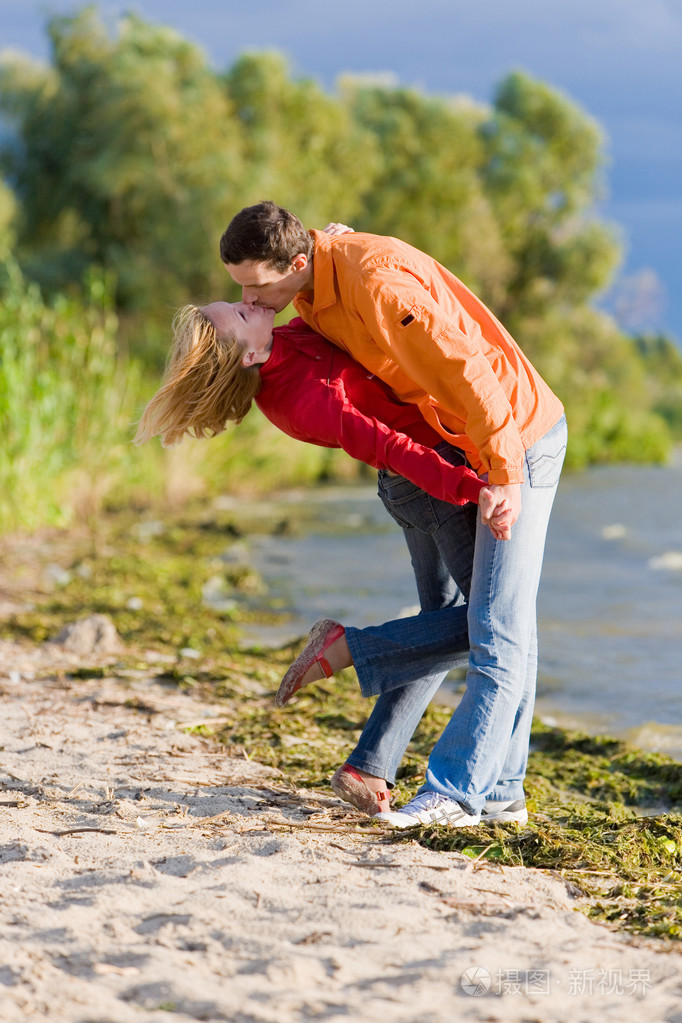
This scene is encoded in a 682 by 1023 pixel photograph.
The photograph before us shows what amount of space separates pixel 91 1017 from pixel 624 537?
12484mm

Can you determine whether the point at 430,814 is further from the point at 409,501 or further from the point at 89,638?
the point at 89,638

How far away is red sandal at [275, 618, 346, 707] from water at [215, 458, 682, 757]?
2459 mm

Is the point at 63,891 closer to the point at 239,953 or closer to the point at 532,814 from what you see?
the point at 239,953

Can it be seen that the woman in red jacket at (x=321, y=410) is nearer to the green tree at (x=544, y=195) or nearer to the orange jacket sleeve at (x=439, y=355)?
the orange jacket sleeve at (x=439, y=355)

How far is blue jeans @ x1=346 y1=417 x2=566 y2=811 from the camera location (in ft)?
10.8

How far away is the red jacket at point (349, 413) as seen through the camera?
10.5 feet

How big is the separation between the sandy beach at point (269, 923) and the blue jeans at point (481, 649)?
35 cm

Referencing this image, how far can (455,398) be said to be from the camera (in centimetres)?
315

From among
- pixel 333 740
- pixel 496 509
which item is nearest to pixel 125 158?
pixel 333 740

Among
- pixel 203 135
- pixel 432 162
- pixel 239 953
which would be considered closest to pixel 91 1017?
pixel 239 953

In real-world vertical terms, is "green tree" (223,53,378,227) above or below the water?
above

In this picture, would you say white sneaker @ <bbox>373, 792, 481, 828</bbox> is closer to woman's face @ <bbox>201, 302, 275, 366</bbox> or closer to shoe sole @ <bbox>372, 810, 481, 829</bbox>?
shoe sole @ <bbox>372, 810, 481, 829</bbox>

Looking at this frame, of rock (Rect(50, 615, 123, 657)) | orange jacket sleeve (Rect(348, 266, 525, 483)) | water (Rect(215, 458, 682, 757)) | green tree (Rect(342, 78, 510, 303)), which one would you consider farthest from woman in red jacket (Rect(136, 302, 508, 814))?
green tree (Rect(342, 78, 510, 303))

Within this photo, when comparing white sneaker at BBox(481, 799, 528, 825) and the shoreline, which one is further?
white sneaker at BBox(481, 799, 528, 825)
